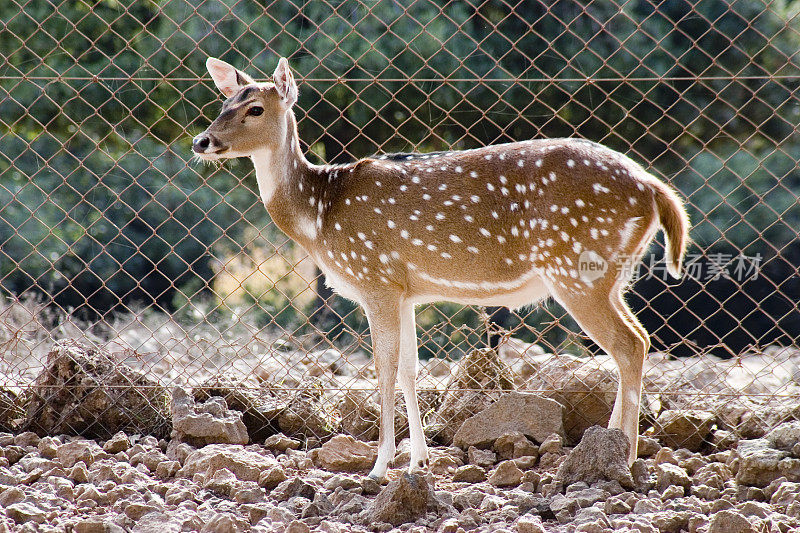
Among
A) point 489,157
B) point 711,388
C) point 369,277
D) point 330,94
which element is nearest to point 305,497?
point 369,277

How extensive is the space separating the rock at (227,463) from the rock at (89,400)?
76cm

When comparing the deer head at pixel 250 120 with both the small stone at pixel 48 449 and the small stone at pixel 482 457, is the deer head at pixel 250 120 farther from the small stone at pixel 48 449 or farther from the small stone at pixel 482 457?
the small stone at pixel 482 457

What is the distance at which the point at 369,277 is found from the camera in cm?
431

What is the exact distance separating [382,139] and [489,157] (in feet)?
13.0

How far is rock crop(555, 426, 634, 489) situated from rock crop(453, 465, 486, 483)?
0.45 metres

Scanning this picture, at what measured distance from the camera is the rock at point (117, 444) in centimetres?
456

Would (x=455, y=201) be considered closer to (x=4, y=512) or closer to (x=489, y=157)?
(x=489, y=157)

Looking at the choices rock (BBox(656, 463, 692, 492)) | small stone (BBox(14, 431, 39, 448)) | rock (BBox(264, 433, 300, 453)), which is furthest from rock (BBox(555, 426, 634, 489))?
small stone (BBox(14, 431, 39, 448))

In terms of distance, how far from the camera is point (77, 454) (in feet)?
14.4

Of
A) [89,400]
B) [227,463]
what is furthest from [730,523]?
[89,400]

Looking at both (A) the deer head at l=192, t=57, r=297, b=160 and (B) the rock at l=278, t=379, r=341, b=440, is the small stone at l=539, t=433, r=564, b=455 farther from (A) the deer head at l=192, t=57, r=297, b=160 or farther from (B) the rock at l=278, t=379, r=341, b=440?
(A) the deer head at l=192, t=57, r=297, b=160

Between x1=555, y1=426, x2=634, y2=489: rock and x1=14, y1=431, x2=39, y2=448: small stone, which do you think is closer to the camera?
x1=555, y1=426, x2=634, y2=489: rock

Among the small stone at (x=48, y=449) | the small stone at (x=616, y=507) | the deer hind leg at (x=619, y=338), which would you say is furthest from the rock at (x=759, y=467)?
the small stone at (x=48, y=449)

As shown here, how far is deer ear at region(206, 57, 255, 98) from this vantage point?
4465mm
